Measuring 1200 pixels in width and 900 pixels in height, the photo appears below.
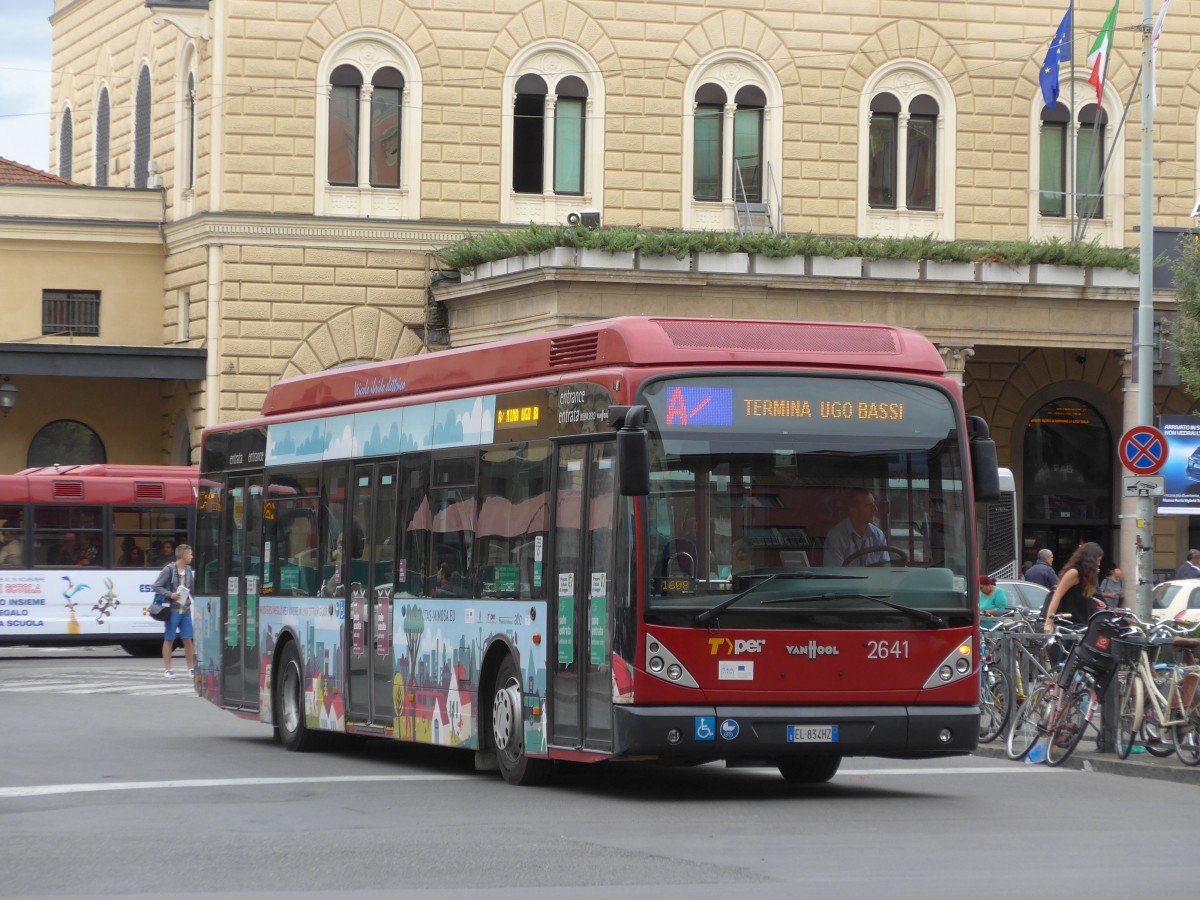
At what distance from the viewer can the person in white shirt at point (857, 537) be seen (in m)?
13.5

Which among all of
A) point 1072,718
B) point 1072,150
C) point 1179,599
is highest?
point 1072,150

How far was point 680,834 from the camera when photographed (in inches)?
469

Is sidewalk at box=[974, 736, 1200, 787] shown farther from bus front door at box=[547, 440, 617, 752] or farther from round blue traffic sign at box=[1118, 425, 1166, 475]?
bus front door at box=[547, 440, 617, 752]

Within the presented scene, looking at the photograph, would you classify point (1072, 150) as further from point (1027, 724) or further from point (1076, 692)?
point (1076, 692)

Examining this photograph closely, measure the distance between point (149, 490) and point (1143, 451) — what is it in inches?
733

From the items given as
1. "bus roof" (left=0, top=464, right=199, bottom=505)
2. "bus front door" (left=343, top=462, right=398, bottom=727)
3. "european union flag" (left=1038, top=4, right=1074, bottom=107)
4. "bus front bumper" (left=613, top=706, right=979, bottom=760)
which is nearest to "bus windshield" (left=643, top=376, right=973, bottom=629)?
"bus front bumper" (left=613, top=706, right=979, bottom=760)

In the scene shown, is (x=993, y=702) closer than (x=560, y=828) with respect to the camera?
No

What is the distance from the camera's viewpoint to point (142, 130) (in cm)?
4425

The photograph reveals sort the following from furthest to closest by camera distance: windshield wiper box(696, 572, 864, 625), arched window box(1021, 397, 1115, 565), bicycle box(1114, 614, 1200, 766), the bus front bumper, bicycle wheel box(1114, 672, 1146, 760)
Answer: arched window box(1021, 397, 1115, 565), bicycle wheel box(1114, 672, 1146, 760), bicycle box(1114, 614, 1200, 766), windshield wiper box(696, 572, 864, 625), the bus front bumper

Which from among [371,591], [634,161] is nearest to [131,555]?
[634,161]

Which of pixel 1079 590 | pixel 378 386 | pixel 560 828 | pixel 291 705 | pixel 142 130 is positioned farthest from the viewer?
pixel 142 130

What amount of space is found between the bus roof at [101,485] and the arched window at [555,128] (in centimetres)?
867

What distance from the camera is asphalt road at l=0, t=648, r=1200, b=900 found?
32.9ft

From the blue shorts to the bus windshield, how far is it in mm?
17331
